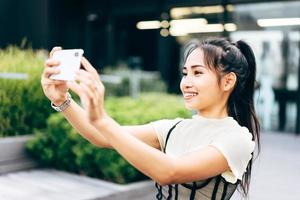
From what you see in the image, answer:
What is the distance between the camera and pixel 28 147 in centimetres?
600

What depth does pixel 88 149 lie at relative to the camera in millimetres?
5395

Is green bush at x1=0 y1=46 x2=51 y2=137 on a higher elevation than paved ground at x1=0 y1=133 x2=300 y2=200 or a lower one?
higher

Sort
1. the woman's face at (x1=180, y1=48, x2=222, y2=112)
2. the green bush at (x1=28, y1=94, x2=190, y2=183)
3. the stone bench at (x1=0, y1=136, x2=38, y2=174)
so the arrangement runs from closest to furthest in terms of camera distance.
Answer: the woman's face at (x1=180, y1=48, x2=222, y2=112), the green bush at (x1=28, y1=94, x2=190, y2=183), the stone bench at (x1=0, y1=136, x2=38, y2=174)

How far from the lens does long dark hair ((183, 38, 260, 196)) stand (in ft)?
5.83

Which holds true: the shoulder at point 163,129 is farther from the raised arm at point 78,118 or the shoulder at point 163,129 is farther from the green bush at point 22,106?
the green bush at point 22,106

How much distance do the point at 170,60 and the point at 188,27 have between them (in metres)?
1.03

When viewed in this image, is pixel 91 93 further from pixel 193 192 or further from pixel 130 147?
pixel 193 192

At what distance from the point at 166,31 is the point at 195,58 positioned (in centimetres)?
1138

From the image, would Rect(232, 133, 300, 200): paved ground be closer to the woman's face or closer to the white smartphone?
the woman's face

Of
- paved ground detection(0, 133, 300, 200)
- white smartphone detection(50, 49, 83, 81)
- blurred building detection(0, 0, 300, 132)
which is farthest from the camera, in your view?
blurred building detection(0, 0, 300, 132)

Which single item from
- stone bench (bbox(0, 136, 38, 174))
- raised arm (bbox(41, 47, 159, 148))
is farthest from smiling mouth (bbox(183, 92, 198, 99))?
stone bench (bbox(0, 136, 38, 174))

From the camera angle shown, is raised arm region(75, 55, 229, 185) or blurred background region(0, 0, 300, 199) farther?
blurred background region(0, 0, 300, 199)

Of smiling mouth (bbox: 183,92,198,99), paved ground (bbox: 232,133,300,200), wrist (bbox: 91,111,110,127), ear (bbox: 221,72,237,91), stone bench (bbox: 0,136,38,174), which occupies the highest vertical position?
Result: ear (bbox: 221,72,237,91)

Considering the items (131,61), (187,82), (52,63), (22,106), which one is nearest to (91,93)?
(52,63)
